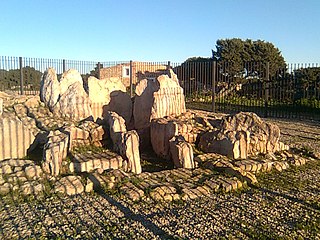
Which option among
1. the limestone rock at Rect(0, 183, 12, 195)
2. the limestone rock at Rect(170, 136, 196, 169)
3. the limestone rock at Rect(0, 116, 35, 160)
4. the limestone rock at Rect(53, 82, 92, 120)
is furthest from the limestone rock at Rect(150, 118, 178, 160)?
the limestone rock at Rect(0, 183, 12, 195)

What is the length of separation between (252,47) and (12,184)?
109 ft

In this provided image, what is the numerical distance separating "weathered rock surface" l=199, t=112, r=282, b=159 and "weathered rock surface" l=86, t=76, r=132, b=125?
3.37 metres

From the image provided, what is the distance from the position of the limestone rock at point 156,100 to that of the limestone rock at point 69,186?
4163 mm

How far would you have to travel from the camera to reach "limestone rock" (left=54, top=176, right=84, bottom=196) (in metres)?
5.75

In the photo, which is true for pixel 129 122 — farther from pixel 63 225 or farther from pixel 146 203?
pixel 63 225

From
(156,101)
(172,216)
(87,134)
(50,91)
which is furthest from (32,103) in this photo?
(172,216)

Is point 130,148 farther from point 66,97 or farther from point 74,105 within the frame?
point 66,97

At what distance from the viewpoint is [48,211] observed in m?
4.94

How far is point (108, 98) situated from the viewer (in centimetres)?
1121

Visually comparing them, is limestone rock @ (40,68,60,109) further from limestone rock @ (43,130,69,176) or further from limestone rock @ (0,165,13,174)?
limestone rock @ (0,165,13,174)

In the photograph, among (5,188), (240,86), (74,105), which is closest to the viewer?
(5,188)

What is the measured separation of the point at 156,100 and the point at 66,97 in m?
2.77

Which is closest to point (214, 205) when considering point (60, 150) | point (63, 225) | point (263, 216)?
point (263, 216)

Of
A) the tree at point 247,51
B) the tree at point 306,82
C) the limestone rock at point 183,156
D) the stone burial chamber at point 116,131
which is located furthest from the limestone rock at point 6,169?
the tree at point 247,51
